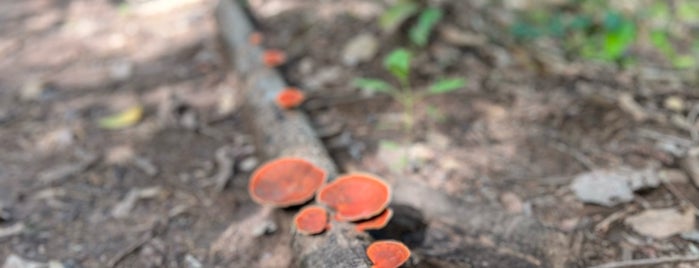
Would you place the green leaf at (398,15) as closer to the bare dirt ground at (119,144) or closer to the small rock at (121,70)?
the bare dirt ground at (119,144)

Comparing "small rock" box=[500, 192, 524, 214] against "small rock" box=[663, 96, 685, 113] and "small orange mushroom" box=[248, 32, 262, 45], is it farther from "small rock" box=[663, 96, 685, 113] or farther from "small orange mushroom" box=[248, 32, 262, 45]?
"small orange mushroom" box=[248, 32, 262, 45]

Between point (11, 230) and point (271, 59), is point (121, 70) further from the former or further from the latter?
point (11, 230)

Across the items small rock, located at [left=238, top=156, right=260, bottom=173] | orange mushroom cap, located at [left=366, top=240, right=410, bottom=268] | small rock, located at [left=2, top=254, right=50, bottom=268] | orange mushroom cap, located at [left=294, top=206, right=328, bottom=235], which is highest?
orange mushroom cap, located at [left=366, top=240, right=410, bottom=268]

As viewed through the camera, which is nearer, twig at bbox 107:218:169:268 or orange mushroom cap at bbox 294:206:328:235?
orange mushroom cap at bbox 294:206:328:235

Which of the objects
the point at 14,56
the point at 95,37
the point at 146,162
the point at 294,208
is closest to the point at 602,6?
the point at 294,208

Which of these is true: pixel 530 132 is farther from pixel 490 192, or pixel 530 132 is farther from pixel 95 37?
pixel 95 37

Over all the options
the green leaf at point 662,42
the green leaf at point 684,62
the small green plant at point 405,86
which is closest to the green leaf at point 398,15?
the small green plant at point 405,86

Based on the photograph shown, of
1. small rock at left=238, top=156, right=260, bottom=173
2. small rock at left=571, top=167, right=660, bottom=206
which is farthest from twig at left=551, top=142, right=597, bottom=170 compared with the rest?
small rock at left=238, top=156, right=260, bottom=173
